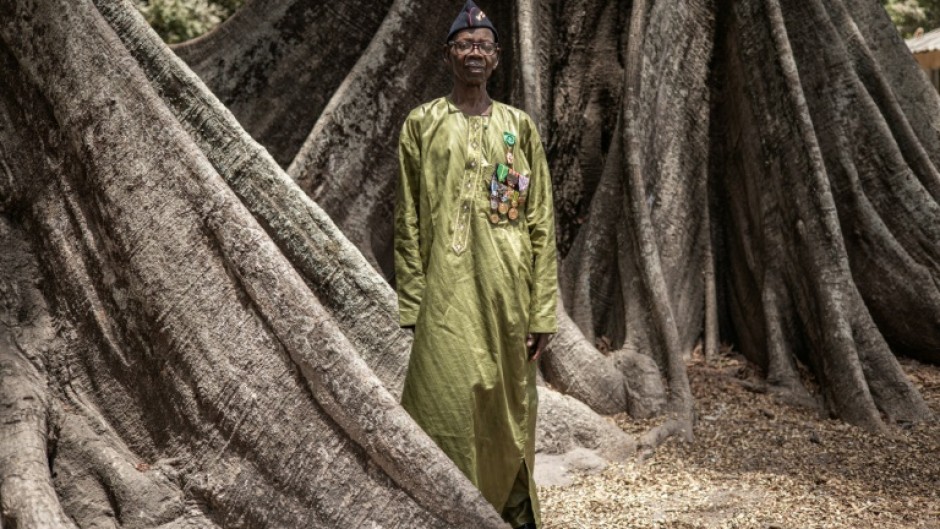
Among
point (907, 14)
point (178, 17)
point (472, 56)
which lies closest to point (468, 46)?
point (472, 56)

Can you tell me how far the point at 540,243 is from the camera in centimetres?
367

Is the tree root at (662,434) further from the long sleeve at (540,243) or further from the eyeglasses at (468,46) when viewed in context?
the eyeglasses at (468,46)

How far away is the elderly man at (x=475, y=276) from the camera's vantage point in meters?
3.46

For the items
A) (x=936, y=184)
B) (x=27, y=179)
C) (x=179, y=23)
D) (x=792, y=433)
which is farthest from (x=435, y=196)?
(x=179, y=23)

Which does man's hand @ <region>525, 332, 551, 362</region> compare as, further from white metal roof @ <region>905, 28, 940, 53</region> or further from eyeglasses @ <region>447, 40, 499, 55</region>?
white metal roof @ <region>905, 28, 940, 53</region>

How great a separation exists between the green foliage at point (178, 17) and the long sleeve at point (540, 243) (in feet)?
22.8

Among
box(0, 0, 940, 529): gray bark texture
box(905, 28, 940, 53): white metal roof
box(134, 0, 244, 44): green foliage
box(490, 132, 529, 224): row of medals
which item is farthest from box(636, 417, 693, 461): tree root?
box(905, 28, 940, 53): white metal roof

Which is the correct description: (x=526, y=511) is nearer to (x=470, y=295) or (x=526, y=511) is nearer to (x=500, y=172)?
(x=470, y=295)

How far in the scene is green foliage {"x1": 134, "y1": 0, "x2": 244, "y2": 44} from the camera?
33.2 feet

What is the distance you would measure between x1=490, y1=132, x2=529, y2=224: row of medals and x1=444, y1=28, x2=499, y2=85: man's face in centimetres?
21

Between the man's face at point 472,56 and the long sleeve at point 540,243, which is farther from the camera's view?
the long sleeve at point 540,243

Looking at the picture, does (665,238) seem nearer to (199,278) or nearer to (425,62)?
(425,62)

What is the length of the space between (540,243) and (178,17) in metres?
7.43

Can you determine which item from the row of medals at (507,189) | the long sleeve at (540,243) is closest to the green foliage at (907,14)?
the long sleeve at (540,243)
